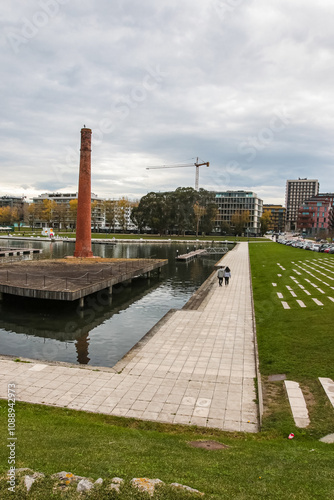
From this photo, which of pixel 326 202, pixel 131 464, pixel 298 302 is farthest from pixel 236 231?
pixel 131 464

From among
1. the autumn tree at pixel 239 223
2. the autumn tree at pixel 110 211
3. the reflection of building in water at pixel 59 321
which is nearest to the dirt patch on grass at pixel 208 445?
the reflection of building in water at pixel 59 321

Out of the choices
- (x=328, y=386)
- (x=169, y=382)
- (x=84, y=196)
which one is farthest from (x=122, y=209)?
(x=328, y=386)

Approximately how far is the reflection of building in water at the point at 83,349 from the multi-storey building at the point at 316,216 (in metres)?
126

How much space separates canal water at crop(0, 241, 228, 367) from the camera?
50.6ft

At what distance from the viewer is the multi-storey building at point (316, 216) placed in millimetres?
133250

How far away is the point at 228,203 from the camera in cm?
15250

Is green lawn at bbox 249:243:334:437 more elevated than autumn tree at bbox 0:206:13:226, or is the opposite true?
autumn tree at bbox 0:206:13:226

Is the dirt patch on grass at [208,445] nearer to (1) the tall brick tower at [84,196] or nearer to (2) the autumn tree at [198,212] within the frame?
(1) the tall brick tower at [84,196]

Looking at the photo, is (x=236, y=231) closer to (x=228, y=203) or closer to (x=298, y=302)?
(x=228, y=203)

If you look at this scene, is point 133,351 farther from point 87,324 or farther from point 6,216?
point 6,216

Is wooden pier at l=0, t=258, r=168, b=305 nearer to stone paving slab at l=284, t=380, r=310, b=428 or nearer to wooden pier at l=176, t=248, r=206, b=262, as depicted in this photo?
wooden pier at l=176, t=248, r=206, b=262

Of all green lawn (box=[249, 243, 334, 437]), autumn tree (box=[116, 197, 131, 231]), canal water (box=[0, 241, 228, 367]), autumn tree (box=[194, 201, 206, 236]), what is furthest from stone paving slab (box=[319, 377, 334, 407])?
autumn tree (box=[116, 197, 131, 231])

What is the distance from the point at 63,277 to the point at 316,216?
425 feet

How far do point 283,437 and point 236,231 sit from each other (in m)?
118
